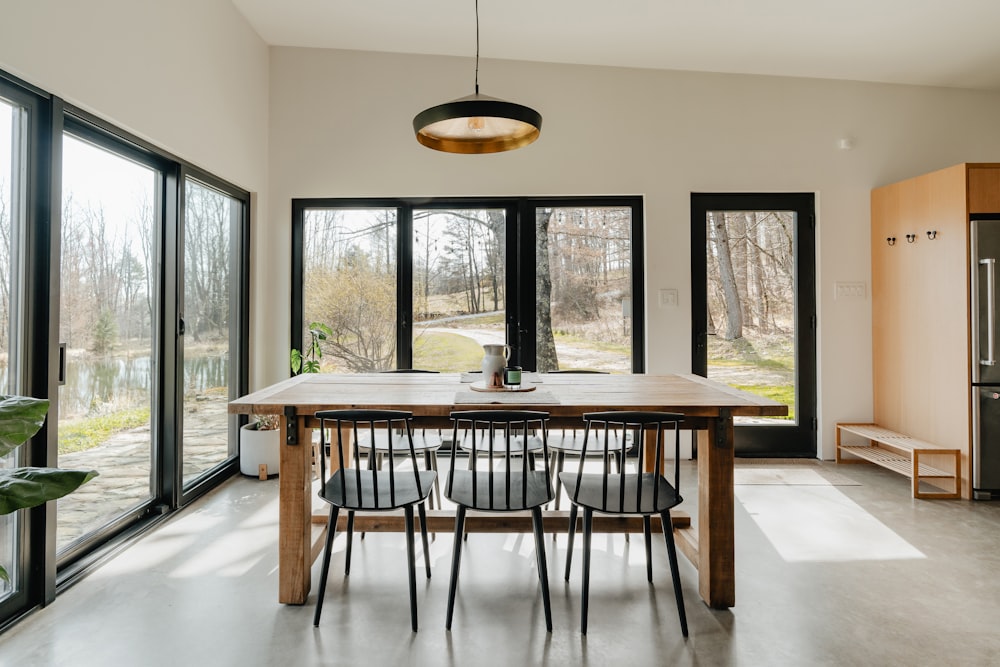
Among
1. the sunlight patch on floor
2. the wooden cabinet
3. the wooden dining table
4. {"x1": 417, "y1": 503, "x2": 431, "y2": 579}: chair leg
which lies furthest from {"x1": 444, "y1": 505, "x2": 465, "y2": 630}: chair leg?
the wooden cabinet

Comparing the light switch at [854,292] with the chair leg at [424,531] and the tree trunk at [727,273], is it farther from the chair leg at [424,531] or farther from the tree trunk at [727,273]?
the chair leg at [424,531]

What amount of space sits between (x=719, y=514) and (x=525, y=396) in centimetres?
95

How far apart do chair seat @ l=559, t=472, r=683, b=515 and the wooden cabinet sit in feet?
8.84

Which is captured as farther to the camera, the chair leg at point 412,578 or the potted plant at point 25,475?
the chair leg at point 412,578

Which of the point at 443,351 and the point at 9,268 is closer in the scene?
the point at 9,268

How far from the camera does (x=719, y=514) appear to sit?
234 centimetres

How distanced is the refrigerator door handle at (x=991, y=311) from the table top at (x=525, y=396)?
6.84 feet

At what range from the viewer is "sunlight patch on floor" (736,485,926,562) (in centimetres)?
287

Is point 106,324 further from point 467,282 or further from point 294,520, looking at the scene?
point 467,282

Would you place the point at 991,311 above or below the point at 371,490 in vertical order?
above

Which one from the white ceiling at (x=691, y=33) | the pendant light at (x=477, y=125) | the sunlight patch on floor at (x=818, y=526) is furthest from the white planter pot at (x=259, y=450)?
the sunlight patch on floor at (x=818, y=526)

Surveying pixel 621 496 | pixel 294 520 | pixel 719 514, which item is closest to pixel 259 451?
pixel 294 520

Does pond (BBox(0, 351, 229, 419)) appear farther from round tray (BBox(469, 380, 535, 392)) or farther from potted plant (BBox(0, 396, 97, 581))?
round tray (BBox(469, 380, 535, 392))

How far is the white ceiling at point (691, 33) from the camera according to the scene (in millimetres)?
3609
